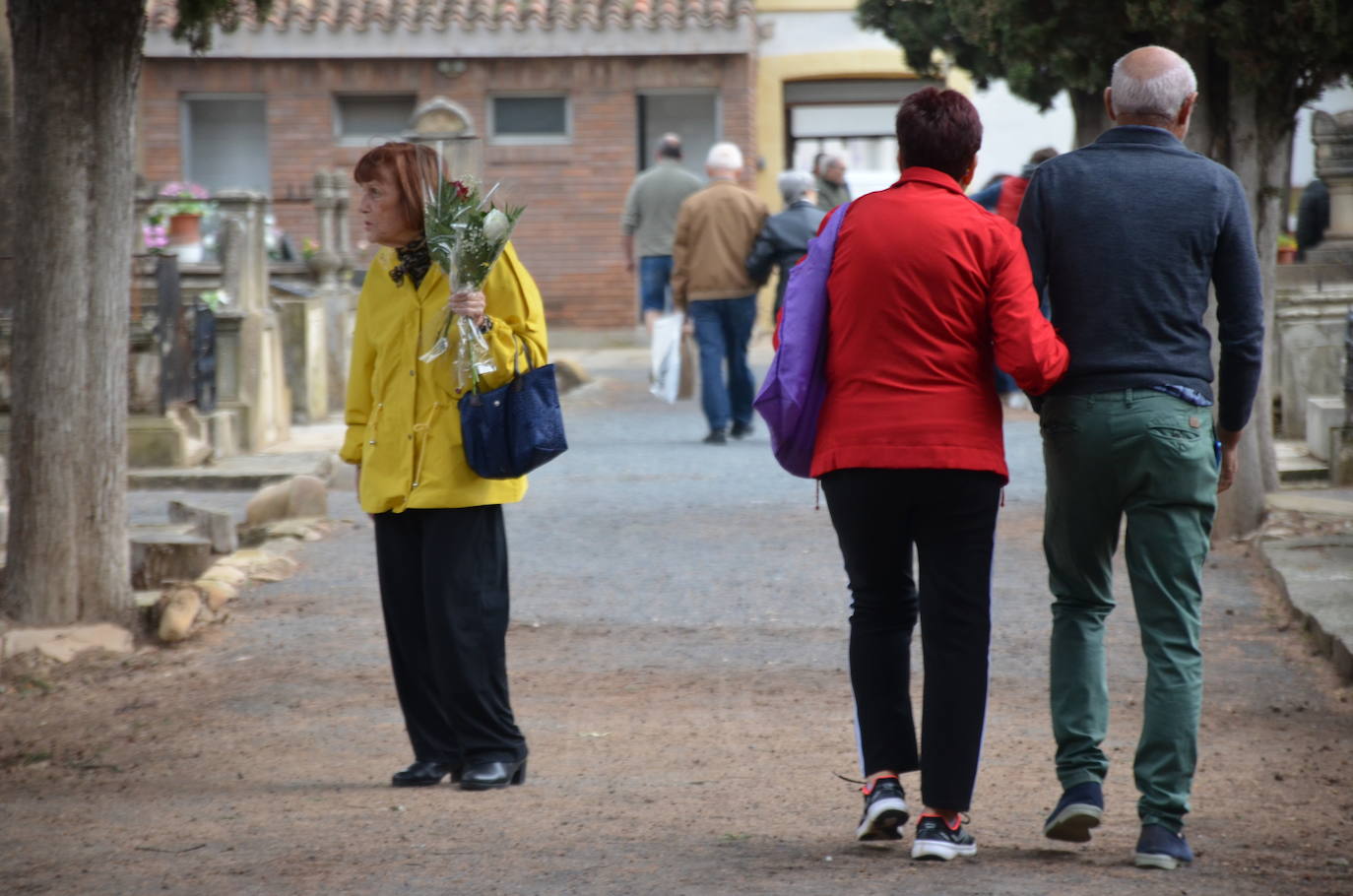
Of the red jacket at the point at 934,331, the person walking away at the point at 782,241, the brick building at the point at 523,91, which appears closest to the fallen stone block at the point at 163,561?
the person walking away at the point at 782,241

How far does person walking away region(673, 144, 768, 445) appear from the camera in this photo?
12789mm

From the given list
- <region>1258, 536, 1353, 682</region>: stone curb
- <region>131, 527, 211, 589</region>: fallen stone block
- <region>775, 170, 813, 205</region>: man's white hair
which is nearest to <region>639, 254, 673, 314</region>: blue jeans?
<region>775, 170, 813, 205</region>: man's white hair

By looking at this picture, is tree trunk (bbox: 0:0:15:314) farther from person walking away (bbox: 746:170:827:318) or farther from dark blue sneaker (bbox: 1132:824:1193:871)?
dark blue sneaker (bbox: 1132:824:1193:871)

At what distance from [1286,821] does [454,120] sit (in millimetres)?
19217

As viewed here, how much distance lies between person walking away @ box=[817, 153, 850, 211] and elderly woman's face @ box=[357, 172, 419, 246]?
39.6 ft

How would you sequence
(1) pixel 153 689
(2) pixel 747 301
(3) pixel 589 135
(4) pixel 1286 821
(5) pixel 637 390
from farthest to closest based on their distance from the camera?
(3) pixel 589 135 < (5) pixel 637 390 < (2) pixel 747 301 < (1) pixel 153 689 < (4) pixel 1286 821

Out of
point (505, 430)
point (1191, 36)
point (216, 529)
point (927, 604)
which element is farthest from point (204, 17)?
point (927, 604)

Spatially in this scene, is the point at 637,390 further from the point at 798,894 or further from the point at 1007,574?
the point at 798,894

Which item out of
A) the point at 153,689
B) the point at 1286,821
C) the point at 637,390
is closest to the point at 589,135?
the point at 637,390

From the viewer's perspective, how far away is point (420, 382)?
203 inches

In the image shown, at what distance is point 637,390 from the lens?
1783cm

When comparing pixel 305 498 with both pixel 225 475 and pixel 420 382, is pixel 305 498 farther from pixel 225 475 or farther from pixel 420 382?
pixel 420 382

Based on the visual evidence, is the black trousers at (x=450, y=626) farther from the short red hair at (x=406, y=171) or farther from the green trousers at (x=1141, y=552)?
the green trousers at (x=1141, y=552)

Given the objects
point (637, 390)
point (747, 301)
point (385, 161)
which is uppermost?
point (385, 161)
